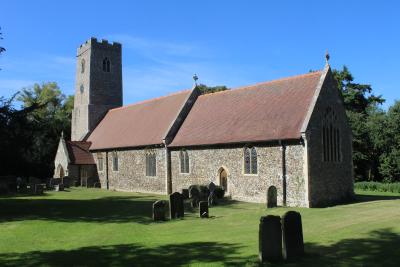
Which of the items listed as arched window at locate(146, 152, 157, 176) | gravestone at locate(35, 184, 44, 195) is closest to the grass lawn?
gravestone at locate(35, 184, 44, 195)

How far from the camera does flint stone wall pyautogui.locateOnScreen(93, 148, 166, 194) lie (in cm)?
2927

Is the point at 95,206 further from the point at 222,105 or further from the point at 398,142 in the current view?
the point at 398,142

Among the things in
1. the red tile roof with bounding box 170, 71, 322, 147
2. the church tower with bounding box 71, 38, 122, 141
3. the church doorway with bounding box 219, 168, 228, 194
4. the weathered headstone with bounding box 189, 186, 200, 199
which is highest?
the church tower with bounding box 71, 38, 122, 141

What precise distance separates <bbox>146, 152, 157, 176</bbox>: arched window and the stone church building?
0.07 metres

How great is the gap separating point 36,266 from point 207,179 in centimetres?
1693

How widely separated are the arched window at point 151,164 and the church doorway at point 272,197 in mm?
11770

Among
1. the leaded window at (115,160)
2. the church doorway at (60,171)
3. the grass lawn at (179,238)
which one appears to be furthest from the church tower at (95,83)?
the grass lawn at (179,238)

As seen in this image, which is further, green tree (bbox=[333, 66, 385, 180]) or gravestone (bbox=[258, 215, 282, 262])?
green tree (bbox=[333, 66, 385, 180])

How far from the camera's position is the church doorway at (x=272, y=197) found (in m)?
19.8

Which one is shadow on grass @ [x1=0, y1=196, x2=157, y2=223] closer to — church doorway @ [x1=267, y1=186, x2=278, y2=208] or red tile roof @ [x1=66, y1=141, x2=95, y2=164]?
church doorway @ [x1=267, y1=186, x2=278, y2=208]

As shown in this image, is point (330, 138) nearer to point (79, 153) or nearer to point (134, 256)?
point (134, 256)

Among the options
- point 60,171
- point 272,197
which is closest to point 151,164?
point 272,197

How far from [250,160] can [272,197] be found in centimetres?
340

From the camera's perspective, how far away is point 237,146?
23625mm
